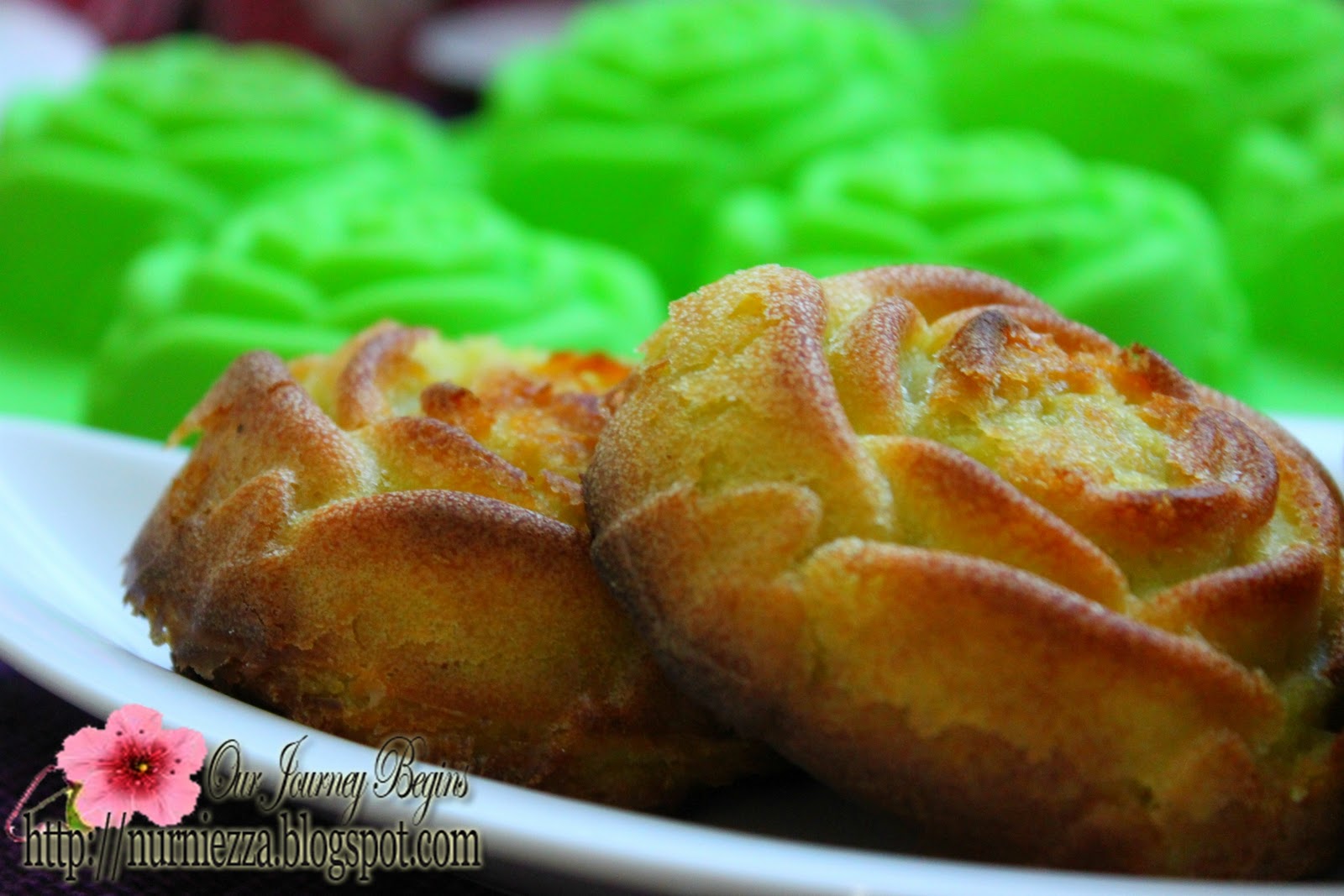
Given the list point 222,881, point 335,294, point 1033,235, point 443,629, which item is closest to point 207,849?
point 222,881

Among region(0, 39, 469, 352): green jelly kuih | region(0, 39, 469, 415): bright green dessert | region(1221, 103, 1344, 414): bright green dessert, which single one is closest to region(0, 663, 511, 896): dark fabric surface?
region(0, 39, 469, 415): bright green dessert

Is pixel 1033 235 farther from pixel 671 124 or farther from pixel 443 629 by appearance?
pixel 443 629

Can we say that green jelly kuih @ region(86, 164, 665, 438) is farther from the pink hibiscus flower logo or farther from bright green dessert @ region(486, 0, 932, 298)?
the pink hibiscus flower logo

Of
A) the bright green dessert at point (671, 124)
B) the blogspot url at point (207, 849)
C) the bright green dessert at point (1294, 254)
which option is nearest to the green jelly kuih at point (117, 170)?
the bright green dessert at point (671, 124)

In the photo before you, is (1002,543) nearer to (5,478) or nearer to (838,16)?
(5,478)

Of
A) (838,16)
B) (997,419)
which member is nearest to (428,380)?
(997,419)

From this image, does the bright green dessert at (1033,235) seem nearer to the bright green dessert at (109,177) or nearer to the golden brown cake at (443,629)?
the bright green dessert at (109,177)
